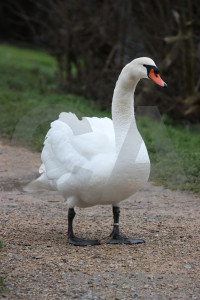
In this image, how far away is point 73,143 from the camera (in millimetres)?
5352

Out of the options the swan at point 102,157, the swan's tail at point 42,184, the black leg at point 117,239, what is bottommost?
the black leg at point 117,239

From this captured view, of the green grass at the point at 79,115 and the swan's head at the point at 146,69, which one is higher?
the swan's head at the point at 146,69

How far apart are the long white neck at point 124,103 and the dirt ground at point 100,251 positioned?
2.94 feet

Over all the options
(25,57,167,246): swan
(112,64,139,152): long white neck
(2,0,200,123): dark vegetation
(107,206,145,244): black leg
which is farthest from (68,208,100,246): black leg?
(2,0,200,123): dark vegetation

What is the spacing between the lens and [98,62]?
14.0 meters

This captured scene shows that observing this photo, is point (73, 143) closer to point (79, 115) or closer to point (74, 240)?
point (74, 240)

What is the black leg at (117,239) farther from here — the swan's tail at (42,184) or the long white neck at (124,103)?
the long white neck at (124,103)

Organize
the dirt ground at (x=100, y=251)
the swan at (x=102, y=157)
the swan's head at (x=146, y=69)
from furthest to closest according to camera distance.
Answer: the swan's head at (x=146, y=69)
the swan at (x=102, y=157)
the dirt ground at (x=100, y=251)

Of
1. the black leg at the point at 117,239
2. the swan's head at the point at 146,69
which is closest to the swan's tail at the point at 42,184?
the black leg at the point at 117,239

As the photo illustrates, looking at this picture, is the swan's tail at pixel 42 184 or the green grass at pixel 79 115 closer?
the swan's tail at pixel 42 184

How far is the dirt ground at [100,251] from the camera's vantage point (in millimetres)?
4441

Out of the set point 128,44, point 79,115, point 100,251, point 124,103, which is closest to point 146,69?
point 124,103

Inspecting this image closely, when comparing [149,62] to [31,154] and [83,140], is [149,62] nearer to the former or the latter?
[83,140]

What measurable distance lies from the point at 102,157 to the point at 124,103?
1.93ft
